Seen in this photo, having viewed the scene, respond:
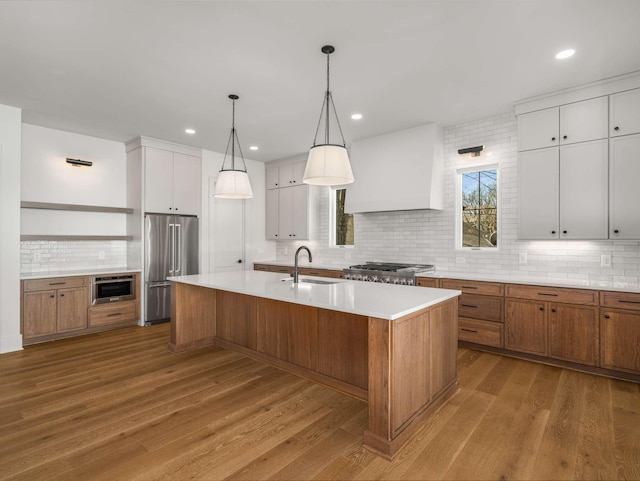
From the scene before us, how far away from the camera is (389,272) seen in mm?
4500

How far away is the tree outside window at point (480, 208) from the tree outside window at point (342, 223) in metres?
1.99

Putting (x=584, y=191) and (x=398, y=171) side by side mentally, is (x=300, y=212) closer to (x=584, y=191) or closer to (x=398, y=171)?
(x=398, y=171)

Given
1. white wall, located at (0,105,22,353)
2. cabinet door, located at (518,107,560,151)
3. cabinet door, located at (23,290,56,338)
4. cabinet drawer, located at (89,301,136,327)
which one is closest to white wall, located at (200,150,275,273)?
cabinet drawer, located at (89,301,136,327)

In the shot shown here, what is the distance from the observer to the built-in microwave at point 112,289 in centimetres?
484

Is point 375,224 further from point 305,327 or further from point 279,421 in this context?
point 279,421

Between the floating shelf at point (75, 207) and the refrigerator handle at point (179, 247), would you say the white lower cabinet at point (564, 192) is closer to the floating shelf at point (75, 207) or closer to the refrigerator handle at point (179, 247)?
the refrigerator handle at point (179, 247)

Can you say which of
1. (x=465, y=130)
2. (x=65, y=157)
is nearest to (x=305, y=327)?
(x=465, y=130)

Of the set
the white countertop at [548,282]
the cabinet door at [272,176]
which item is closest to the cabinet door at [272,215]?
the cabinet door at [272,176]

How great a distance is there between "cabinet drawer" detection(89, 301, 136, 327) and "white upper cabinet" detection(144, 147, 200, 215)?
147 cm

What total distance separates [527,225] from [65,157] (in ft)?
20.5

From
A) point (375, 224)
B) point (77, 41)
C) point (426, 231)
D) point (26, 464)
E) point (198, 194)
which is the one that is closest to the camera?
→ point (26, 464)

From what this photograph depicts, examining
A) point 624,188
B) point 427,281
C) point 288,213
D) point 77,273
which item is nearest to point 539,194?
point 624,188

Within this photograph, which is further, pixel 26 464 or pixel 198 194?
pixel 198 194

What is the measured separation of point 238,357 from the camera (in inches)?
150
